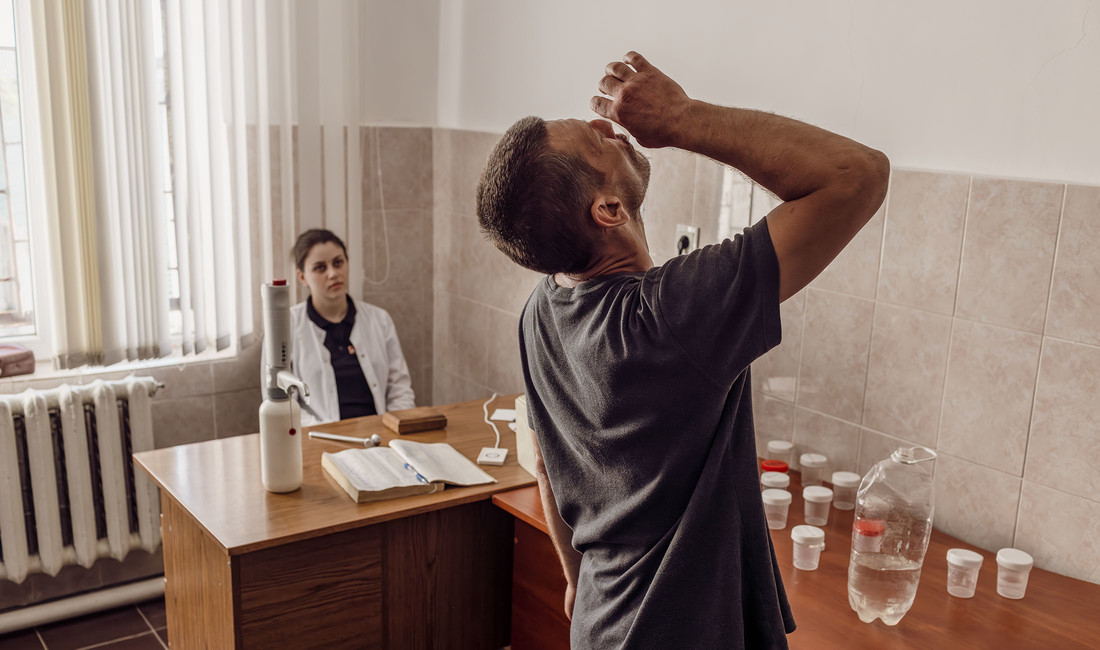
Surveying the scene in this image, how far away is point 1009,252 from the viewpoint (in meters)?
1.93

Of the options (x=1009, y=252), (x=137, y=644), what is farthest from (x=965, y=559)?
(x=137, y=644)

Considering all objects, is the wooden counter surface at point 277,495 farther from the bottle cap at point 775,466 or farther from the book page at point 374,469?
the bottle cap at point 775,466

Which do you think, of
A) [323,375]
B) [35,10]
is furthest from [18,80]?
[323,375]

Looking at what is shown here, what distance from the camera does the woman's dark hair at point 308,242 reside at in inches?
127

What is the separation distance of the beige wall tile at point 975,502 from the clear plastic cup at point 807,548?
1.26ft

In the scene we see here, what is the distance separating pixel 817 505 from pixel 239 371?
2169 millimetres

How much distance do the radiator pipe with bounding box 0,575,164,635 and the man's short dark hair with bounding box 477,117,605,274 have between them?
2618 millimetres

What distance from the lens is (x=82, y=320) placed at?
3014mm

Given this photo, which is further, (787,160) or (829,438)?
(829,438)

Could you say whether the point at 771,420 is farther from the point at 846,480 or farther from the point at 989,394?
the point at 989,394

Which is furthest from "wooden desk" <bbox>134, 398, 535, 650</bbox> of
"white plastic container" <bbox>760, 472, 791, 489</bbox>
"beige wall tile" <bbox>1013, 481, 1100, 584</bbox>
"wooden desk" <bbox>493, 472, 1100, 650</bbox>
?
"beige wall tile" <bbox>1013, 481, 1100, 584</bbox>

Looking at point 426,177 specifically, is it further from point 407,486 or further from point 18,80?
point 407,486

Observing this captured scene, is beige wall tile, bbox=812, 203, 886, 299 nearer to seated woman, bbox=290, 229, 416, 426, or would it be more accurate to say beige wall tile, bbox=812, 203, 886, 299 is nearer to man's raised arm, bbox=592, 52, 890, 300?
man's raised arm, bbox=592, 52, 890, 300

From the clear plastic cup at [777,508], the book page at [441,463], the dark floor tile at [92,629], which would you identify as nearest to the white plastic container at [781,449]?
the clear plastic cup at [777,508]
